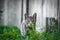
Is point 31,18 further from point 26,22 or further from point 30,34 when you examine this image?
point 30,34

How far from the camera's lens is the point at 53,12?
76.1 ft

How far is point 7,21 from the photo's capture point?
23188mm

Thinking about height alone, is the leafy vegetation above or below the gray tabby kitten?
below

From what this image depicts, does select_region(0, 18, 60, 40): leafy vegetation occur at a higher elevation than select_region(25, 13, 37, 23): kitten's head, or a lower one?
lower

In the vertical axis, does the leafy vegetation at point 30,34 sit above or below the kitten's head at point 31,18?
below

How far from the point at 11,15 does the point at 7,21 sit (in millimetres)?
75

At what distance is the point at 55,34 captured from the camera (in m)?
23.2

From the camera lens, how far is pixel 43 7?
23.2 m

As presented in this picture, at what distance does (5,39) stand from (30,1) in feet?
1.58

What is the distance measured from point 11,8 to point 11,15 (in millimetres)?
75

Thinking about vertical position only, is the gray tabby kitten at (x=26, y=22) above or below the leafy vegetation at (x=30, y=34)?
above

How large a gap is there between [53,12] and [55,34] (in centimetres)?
24

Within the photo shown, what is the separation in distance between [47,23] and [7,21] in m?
0.42

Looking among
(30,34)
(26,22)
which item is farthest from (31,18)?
(30,34)
